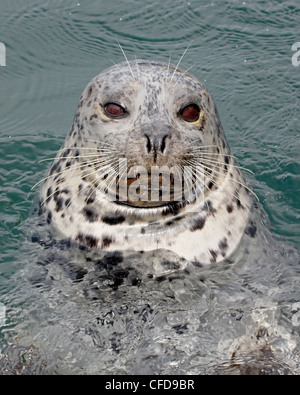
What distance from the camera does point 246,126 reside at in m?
7.16

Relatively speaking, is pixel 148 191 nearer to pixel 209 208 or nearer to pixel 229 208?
pixel 209 208

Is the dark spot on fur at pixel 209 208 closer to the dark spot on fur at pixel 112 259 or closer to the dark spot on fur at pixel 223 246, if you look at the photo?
the dark spot on fur at pixel 223 246

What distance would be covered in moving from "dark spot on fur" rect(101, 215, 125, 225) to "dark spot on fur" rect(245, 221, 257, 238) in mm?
876

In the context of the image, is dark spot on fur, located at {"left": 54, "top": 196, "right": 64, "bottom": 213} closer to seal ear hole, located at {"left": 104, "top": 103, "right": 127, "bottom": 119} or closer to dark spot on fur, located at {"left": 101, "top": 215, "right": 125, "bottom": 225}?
dark spot on fur, located at {"left": 101, "top": 215, "right": 125, "bottom": 225}

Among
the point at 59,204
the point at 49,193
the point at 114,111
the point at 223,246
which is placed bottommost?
Result: the point at 223,246

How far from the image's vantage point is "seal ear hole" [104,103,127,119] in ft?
13.9

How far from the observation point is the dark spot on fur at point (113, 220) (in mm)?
4352

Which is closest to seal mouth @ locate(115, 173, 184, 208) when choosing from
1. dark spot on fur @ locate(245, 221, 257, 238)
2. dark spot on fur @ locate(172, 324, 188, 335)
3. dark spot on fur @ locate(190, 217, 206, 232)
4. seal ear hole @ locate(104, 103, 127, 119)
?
dark spot on fur @ locate(190, 217, 206, 232)

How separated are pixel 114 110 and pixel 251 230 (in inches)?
49.5

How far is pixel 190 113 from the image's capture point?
4.32 meters

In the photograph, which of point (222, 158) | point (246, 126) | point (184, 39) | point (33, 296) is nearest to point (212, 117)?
point (222, 158)

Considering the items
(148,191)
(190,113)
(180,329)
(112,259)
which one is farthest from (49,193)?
(180,329)

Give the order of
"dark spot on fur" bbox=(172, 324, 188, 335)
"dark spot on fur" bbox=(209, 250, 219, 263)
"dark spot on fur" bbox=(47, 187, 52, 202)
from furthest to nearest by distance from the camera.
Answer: "dark spot on fur" bbox=(47, 187, 52, 202) < "dark spot on fur" bbox=(209, 250, 219, 263) < "dark spot on fur" bbox=(172, 324, 188, 335)
